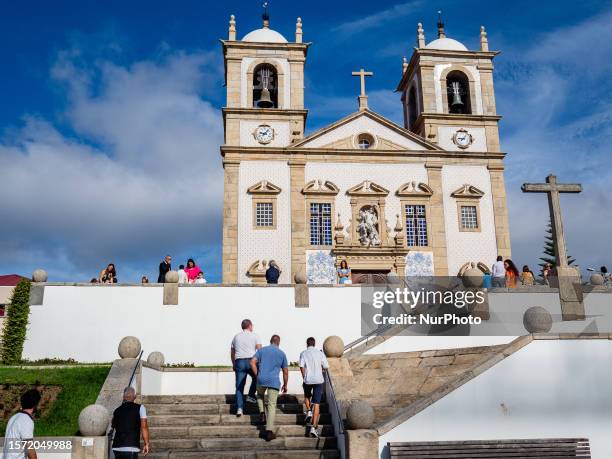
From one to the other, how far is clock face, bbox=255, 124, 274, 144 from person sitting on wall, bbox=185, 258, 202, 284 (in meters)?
8.67

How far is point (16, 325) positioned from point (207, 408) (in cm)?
700

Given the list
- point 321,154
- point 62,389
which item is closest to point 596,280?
point 62,389

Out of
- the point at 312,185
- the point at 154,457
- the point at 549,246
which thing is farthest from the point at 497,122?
the point at 549,246

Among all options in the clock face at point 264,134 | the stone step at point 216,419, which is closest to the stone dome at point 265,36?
the clock face at point 264,134

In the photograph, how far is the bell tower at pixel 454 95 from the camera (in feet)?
83.8

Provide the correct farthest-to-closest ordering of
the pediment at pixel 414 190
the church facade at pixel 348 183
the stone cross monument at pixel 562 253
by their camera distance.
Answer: the pediment at pixel 414 190
the church facade at pixel 348 183
the stone cross monument at pixel 562 253

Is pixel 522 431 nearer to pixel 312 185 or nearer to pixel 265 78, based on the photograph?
pixel 312 185

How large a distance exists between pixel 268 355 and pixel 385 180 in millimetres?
15866

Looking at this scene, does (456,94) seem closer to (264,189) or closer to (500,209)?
(500,209)


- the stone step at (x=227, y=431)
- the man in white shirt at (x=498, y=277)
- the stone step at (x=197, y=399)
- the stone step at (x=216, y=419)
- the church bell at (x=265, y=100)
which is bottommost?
the stone step at (x=227, y=431)

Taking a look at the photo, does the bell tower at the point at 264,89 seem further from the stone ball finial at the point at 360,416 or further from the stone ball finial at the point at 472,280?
the stone ball finial at the point at 360,416

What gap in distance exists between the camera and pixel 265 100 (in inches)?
987

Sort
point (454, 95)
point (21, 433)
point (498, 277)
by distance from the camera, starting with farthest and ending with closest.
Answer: point (454, 95), point (498, 277), point (21, 433)

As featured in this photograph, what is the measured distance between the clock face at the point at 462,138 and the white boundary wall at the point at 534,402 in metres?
17.0
